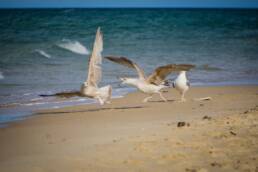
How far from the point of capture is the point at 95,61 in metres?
9.98

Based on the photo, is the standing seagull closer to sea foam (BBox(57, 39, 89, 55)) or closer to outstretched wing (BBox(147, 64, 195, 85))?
outstretched wing (BBox(147, 64, 195, 85))

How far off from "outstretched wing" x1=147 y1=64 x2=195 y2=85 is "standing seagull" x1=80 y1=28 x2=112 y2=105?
1.00 metres

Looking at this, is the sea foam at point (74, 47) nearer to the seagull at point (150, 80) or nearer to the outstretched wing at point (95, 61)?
the seagull at point (150, 80)

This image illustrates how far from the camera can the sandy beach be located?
588 centimetres

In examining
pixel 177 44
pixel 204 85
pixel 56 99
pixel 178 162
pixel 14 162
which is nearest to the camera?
pixel 178 162

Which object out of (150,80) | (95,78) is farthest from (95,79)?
(150,80)

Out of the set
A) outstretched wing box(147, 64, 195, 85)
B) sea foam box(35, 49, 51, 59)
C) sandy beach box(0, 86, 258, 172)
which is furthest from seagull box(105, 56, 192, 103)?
sea foam box(35, 49, 51, 59)

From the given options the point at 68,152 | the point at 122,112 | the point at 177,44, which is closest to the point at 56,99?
the point at 122,112

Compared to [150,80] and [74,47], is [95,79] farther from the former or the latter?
[74,47]

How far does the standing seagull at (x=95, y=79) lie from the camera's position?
9.95 meters

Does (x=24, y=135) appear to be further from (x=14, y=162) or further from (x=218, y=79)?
(x=218, y=79)

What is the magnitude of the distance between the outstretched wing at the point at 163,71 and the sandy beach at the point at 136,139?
2.02 ft

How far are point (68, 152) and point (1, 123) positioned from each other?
9.06 ft

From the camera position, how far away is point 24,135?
7938 millimetres
